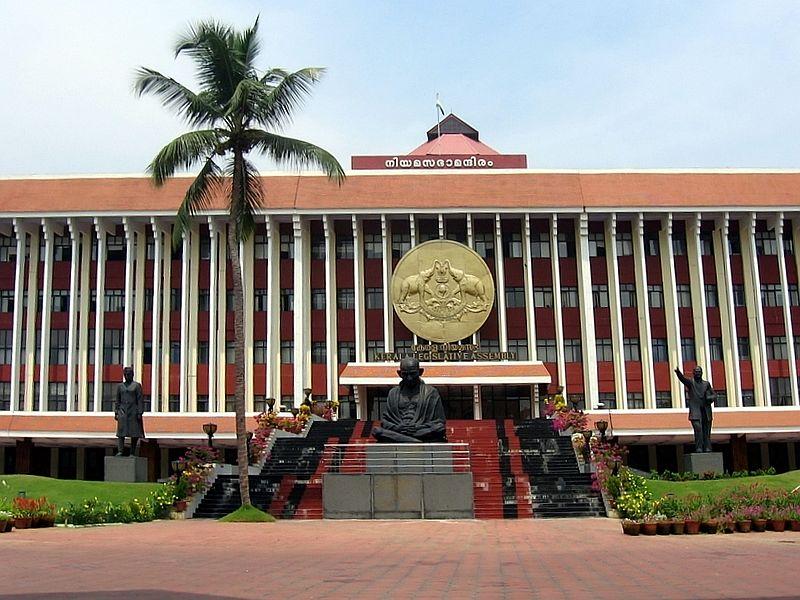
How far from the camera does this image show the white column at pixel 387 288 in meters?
43.2

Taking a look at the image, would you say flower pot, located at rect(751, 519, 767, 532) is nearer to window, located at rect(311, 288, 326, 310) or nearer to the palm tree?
the palm tree

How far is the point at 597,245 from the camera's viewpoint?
147 feet

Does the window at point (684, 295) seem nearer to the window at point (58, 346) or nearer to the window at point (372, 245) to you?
the window at point (372, 245)

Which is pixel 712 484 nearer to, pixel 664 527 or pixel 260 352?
pixel 664 527

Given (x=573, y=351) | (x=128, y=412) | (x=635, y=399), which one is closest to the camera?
(x=128, y=412)

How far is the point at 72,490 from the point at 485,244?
25234mm

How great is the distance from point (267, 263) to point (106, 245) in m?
7.94

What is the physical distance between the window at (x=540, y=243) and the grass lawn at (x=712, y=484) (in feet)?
66.8

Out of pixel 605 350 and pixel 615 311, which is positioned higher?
pixel 615 311

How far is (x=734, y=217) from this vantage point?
144 feet

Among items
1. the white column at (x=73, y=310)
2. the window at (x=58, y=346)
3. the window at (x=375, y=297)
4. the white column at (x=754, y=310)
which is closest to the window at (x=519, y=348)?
the window at (x=375, y=297)

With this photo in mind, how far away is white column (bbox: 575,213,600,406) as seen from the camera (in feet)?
138

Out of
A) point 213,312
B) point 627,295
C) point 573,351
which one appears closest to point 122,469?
point 213,312

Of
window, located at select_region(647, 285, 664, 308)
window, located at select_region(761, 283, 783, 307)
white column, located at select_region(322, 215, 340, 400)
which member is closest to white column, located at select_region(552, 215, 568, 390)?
window, located at select_region(647, 285, 664, 308)
